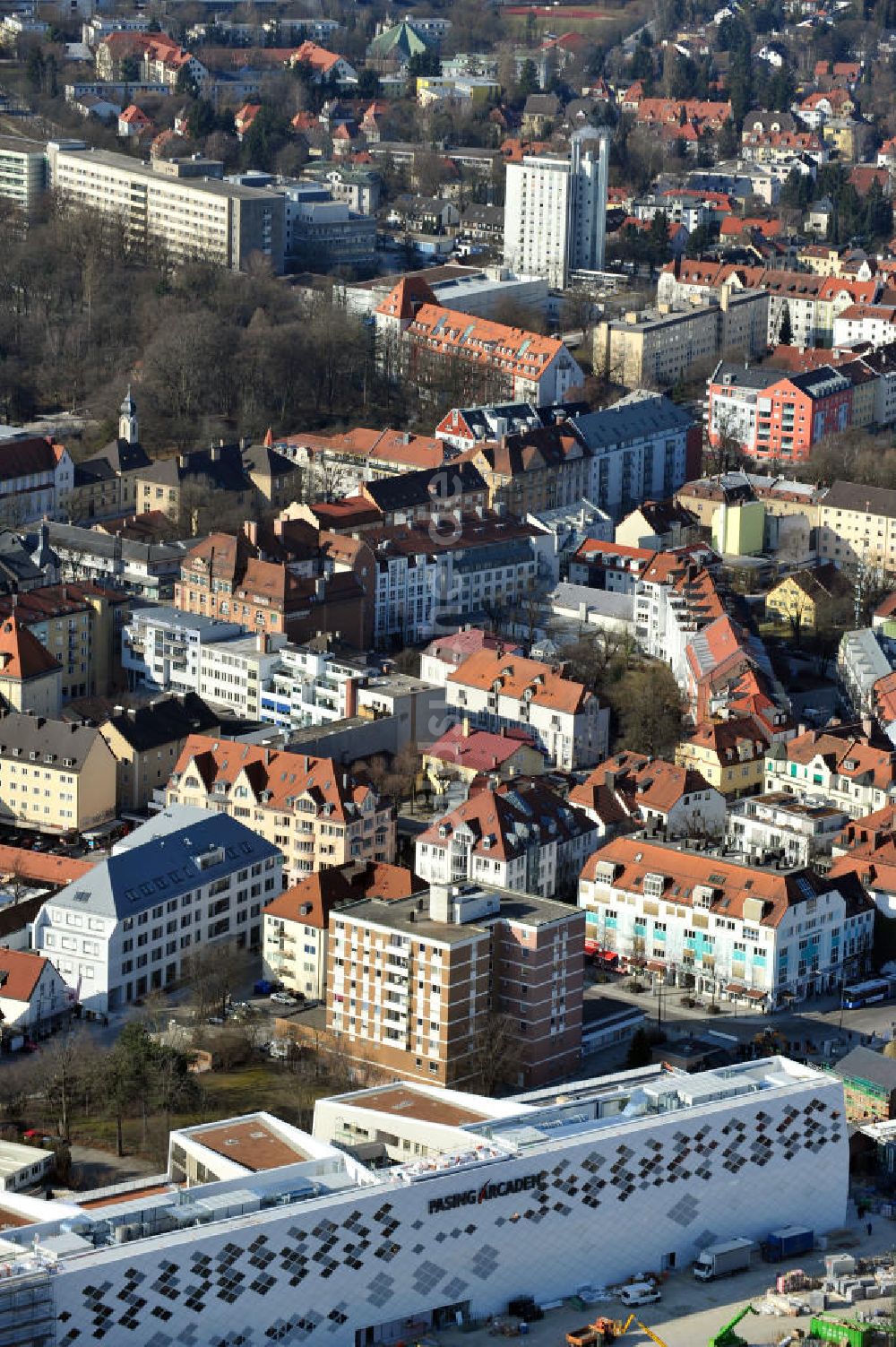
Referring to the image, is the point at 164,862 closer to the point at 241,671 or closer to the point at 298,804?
the point at 298,804

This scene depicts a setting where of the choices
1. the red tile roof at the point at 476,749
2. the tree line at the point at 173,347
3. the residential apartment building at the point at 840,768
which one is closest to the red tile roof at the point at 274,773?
the red tile roof at the point at 476,749

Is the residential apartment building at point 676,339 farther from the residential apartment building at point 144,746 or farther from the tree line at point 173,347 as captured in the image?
the residential apartment building at point 144,746

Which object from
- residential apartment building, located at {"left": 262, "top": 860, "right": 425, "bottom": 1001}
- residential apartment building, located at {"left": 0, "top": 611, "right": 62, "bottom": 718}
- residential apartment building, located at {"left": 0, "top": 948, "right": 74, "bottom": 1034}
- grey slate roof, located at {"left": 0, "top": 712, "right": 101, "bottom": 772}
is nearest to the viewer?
residential apartment building, located at {"left": 0, "top": 948, "right": 74, "bottom": 1034}

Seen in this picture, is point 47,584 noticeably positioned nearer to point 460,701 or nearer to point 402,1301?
point 460,701

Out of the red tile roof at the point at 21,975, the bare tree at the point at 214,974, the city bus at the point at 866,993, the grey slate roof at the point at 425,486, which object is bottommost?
the city bus at the point at 866,993

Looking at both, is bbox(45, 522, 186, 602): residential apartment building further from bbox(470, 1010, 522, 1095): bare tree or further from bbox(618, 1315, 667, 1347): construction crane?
bbox(618, 1315, 667, 1347): construction crane

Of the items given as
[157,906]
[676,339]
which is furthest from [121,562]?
[676,339]

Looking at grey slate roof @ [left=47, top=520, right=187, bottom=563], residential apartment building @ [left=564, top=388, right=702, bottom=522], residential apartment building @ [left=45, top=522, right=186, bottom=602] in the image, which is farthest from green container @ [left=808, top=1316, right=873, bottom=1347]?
residential apartment building @ [left=564, top=388, right=702, bottom=522]

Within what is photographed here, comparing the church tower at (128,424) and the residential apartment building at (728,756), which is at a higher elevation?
the church tower at (128,424)
